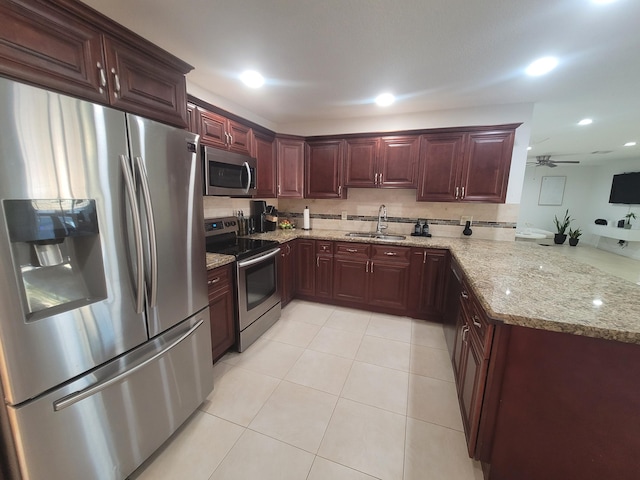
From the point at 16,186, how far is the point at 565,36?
112 inches

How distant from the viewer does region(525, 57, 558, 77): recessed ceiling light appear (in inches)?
72.6

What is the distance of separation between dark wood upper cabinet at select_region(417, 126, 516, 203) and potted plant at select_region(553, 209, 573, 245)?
6.19 metres

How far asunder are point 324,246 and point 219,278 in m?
1.47

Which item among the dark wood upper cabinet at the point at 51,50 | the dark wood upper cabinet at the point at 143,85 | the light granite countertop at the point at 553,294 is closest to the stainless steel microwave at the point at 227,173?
the dark wood upper cabinet at the point at 143,85

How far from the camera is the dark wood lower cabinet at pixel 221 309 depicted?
194 cm

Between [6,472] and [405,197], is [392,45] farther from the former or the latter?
[6,472]

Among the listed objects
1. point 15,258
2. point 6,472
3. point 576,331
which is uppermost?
point 15,258

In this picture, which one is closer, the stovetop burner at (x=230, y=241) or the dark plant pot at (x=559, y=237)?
the stovetop burner at (x=230, y=241)

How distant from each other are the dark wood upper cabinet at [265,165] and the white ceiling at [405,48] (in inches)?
16.4

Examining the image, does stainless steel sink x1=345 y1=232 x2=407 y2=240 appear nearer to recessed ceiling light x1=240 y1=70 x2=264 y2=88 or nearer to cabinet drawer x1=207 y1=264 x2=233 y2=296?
cabinet drawer x1=207 y1=264 x2=233 y2=296

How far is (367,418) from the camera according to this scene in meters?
1.65

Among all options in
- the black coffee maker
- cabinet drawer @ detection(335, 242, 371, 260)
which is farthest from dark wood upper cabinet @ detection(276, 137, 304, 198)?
cabinet drawer @ detection(335, 242, 371, 260)

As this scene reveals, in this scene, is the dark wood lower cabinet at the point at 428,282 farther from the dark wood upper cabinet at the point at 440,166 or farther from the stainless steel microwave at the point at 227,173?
the stainless steel microwave at the point at 227,173

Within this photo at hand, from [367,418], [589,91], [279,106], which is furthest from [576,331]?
[279,106]
